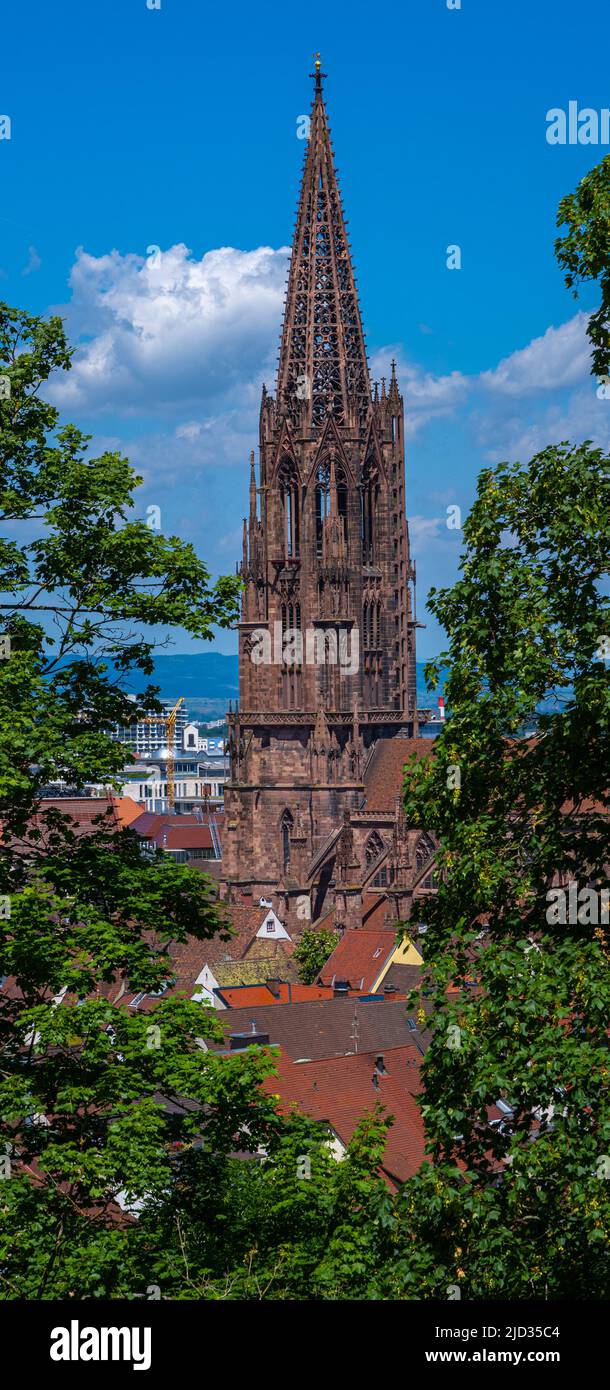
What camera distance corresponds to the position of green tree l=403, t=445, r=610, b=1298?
17.5m

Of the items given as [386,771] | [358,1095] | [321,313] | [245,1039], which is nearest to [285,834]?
[386,771]

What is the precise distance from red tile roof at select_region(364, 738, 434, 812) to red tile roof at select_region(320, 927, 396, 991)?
50.7ft

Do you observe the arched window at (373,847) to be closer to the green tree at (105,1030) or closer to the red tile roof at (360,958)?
the red tile roof at (360,958)

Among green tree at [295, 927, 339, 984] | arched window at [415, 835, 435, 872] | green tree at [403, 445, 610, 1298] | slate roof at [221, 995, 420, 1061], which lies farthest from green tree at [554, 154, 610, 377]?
arched window at [415, 835, 435, 872]

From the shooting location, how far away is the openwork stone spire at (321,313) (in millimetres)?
100000

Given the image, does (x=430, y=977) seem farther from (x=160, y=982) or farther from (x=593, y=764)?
(x=160, y=982)

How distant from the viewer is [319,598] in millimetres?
98625

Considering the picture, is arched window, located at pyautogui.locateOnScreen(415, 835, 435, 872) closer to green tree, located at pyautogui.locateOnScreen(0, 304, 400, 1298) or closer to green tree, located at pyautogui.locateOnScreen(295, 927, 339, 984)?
green tree, located at pyautogui.locateOnScreen(295, 927, 339, 984)

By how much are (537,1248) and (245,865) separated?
82.9 metres

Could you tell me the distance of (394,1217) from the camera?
19.4 meters

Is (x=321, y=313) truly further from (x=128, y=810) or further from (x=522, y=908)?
(x=522, y=908)
